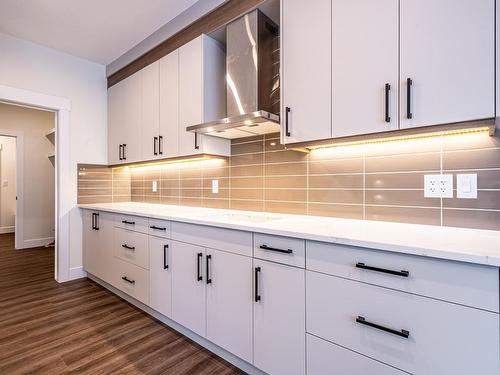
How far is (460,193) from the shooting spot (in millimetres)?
1373

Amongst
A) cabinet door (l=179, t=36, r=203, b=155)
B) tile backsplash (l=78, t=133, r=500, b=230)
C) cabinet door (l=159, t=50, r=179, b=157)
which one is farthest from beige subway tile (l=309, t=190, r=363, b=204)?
cabinet door (l=159, t=50, r=179, b=157)

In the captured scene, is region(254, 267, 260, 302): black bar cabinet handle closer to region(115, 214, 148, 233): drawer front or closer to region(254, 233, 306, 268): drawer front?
region(254, 233, 306, 268): drawer front

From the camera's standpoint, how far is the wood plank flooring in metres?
1.67

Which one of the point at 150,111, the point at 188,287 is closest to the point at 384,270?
the point at 188,287

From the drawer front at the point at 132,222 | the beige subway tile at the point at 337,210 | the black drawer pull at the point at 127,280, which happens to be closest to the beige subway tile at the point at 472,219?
the beige subway tile at the point at 337,210

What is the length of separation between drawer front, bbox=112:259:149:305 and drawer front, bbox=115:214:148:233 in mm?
325

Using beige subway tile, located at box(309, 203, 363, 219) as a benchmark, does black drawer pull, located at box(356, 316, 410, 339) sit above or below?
below

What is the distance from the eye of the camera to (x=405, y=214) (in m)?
1.54

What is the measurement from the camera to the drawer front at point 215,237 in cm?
154

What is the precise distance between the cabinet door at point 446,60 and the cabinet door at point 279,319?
37.0 inches

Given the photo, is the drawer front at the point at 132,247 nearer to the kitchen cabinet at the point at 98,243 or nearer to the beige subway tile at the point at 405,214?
the kitchen cabinet at the point at 98,243

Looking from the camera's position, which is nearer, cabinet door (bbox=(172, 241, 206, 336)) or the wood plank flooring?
the wood plank flooring

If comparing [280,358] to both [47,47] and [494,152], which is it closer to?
[494,152]

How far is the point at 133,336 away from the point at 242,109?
1835 mm
